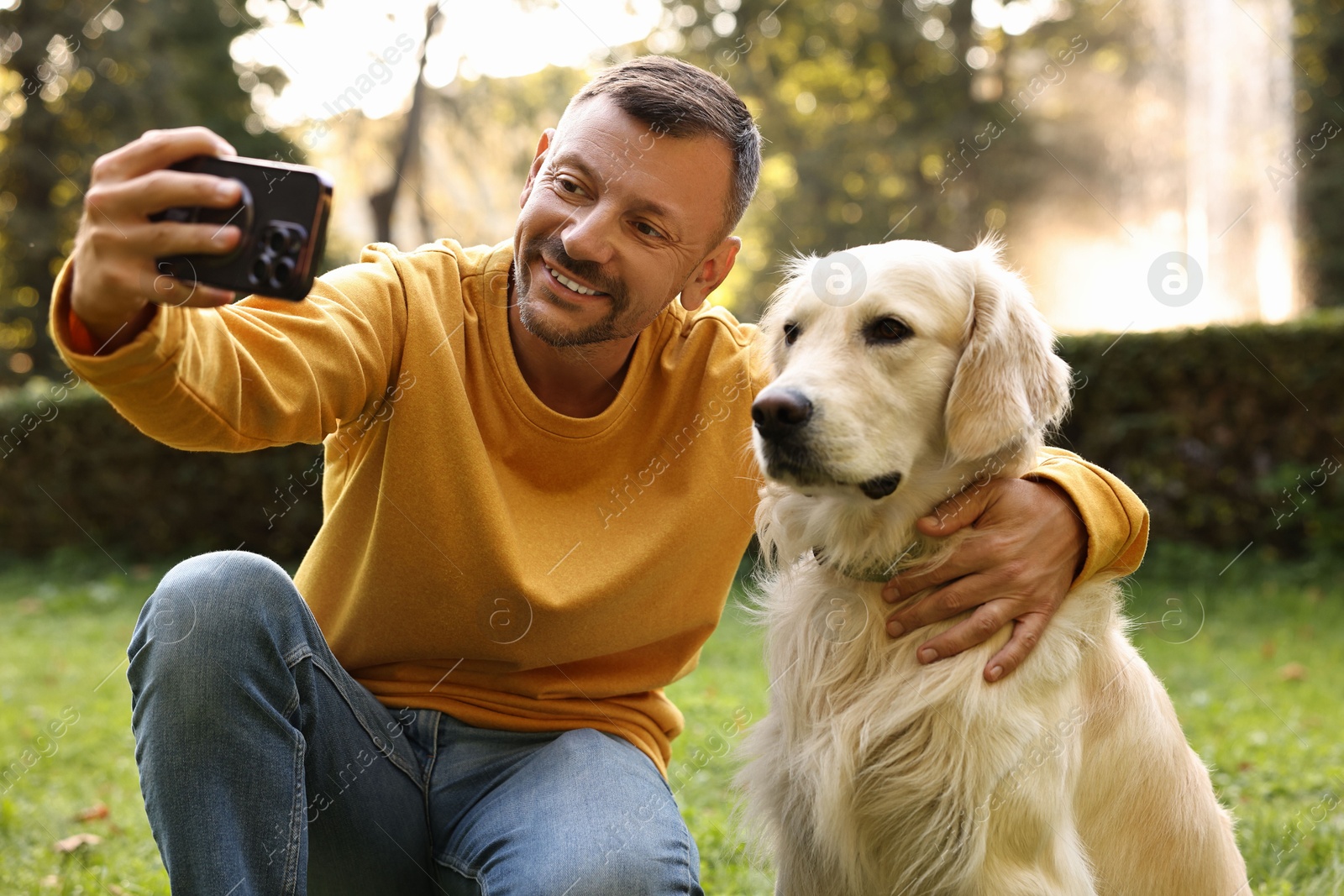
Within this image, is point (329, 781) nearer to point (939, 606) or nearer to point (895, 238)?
point (939, 606)

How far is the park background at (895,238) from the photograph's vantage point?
4.22 metres

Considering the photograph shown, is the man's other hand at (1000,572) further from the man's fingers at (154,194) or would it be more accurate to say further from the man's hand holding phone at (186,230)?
the man's fingers at (154,194)

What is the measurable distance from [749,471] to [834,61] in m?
17.5

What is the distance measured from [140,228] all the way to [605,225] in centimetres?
99

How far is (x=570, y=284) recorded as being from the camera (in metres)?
2.16

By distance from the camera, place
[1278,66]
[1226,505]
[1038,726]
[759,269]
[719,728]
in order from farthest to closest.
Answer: [759,269] < [1278,66] < [1226,505] < [719,728] < [1038,726]

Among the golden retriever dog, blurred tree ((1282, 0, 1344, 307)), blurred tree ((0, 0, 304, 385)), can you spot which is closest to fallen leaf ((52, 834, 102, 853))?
the golden retriever dog

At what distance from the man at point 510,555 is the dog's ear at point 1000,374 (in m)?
0.15

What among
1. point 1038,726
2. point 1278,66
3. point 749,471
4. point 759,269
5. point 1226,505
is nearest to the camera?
point 1038,726

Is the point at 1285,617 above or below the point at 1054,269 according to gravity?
above

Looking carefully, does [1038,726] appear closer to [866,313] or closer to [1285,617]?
[866,313]

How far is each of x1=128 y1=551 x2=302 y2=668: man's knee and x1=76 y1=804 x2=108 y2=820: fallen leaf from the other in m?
1.96

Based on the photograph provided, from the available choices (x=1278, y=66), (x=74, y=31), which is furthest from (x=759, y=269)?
(x=74, y=31)

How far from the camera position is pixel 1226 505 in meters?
7.41
